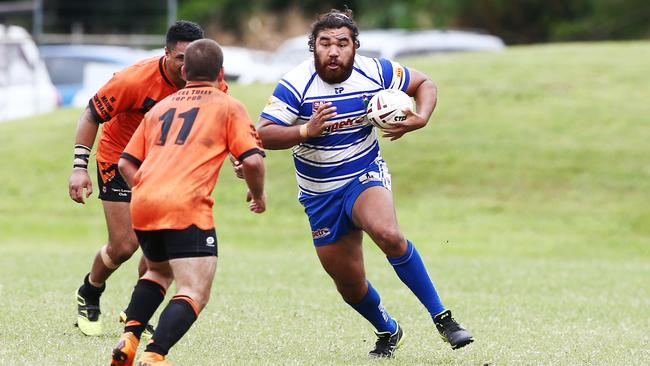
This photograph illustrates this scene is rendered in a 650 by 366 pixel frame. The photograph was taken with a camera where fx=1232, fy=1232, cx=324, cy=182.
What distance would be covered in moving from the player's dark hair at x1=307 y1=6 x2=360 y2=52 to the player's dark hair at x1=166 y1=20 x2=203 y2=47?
2.33ft

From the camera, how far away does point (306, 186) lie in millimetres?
7844

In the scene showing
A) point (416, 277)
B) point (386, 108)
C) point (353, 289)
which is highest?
point (386, 108)

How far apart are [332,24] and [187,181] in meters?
1.83

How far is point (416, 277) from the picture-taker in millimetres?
7617

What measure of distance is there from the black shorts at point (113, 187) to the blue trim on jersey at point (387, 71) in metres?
1.89

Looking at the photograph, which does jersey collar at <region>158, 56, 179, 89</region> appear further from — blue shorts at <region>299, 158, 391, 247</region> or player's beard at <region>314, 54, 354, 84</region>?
blue shorts at <region>299, 158, 391, 247</region>

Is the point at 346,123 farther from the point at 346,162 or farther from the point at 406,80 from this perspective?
the point at 406,80

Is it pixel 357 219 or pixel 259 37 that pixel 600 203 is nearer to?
pixel 357 219

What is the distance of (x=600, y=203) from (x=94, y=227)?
7.75 metres

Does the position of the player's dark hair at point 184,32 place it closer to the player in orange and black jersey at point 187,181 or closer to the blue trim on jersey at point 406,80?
the player in orange and black jersey at point 187,181

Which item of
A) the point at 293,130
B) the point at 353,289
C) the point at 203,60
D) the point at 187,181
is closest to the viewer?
the point at 187,181

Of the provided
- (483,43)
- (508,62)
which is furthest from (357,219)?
(483,43)

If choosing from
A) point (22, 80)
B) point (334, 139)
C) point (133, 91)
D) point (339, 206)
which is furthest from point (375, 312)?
point (22, 80)

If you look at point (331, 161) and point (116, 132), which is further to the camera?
point (116, 132)
